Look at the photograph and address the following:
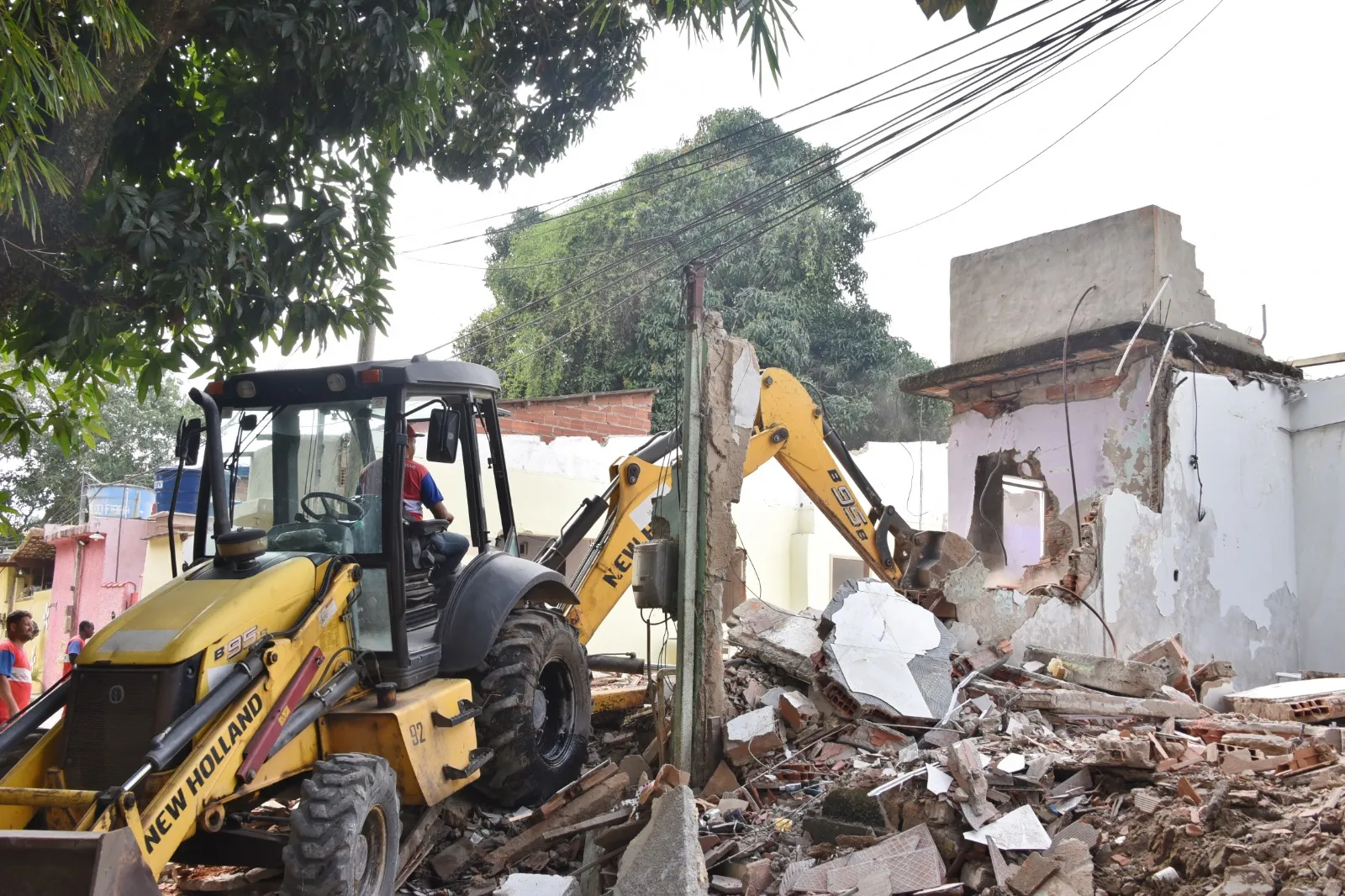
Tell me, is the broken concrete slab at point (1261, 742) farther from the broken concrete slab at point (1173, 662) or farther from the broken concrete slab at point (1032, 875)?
the broken concrete slab at point (1032, 875)

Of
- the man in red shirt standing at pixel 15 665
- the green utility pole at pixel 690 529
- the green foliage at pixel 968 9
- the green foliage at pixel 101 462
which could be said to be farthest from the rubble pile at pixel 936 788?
the green foliage at pixel 101 462

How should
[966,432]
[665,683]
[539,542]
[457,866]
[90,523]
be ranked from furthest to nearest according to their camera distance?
[90,523] → [539,542] → [966,432] → [665,683] → [457,866]

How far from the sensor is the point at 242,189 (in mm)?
5629

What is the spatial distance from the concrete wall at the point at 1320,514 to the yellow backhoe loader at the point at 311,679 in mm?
7859

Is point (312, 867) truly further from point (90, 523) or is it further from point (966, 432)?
point (90, 523)

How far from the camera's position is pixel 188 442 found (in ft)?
17.6

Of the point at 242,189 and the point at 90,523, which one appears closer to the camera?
the point at 242,189

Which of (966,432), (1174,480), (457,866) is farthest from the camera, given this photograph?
(966,432)

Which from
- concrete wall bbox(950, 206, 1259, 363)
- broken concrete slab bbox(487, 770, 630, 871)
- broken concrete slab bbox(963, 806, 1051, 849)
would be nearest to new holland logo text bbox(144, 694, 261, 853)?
broken concrete slab bbox(487, 770, 630, 871)

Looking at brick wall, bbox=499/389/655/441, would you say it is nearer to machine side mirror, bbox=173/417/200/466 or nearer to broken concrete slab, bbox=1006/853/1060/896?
machine side mirror, bbox=173/417/200/466

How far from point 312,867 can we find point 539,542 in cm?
1098

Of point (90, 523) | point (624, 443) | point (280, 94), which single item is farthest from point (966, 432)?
point (90, 523)

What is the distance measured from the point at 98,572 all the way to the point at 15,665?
964 cm

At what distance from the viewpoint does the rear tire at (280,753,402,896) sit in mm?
3994
